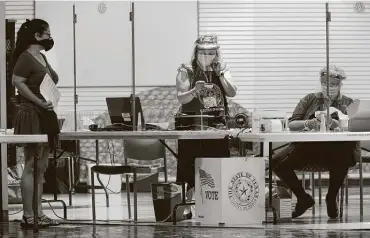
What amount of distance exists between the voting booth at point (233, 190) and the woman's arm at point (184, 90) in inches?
31.0

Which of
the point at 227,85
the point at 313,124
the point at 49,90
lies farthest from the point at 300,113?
the point at 49,90

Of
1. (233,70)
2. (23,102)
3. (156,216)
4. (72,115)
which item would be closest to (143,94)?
(233,70)

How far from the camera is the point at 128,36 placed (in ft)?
36.0

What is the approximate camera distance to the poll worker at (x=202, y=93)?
7.07 m

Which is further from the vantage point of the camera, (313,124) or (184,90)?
(184,90)

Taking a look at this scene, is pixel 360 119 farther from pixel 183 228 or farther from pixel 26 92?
pixel 26 92

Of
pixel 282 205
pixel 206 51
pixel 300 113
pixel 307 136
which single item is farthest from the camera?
pixel 300 113

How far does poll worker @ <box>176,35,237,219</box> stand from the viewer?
23.2ft

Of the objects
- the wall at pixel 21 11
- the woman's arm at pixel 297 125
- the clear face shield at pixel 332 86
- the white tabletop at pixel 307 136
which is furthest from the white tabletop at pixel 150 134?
the wall at pixel 21 11

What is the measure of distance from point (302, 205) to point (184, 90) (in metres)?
1.32

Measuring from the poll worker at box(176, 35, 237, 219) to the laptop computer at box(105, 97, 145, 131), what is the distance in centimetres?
42

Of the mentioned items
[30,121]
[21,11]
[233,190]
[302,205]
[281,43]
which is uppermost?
[21,11]

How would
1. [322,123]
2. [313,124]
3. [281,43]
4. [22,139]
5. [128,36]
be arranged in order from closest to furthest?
[22,139] → [322,123] → [313,124] → [128,36] → [281,43]

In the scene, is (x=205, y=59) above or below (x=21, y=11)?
below
